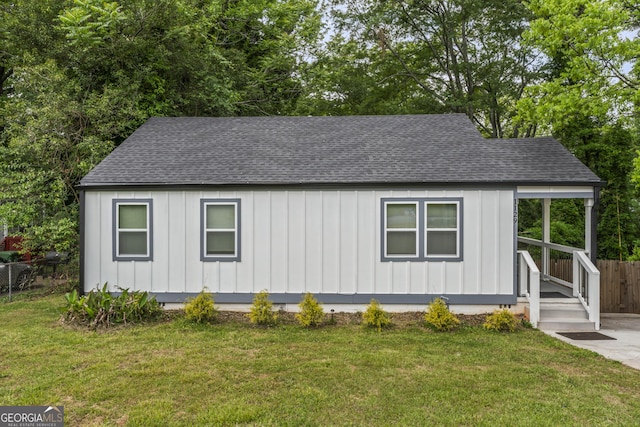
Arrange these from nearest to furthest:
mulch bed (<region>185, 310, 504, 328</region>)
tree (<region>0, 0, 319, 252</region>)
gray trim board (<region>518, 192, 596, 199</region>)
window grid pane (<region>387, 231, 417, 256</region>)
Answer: mulch bed (<region>185, 310, 504, 328</region>)
gray trim board (<region>518, 192, 596, 199</region>)
window grid pane (<region>387, 231, 417, 256</region>)
tree (<region>0, 0, 319, 252</region>)

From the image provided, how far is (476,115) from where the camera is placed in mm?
18875

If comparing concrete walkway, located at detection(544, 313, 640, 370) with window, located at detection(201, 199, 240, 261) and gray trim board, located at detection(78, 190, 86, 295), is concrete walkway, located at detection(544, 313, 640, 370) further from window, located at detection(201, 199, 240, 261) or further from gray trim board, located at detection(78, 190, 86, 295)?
gray trim board, located at detection(78, 190, 86, 295)

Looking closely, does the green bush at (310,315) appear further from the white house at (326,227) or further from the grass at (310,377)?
the white house at (326,227)

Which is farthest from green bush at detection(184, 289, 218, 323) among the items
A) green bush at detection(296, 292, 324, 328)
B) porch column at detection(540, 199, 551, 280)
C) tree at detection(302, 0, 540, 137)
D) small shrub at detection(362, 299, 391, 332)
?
tree at detection(302, 0, 540, 137)

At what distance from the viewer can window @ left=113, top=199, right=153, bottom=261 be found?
8094 mm

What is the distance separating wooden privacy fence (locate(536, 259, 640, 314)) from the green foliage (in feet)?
33.2

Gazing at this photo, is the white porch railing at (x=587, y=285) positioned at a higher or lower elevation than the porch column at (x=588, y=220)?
lower

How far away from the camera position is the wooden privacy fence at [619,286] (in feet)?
28.8

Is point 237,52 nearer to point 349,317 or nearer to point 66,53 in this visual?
point 66,53

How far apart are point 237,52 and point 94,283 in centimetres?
1230

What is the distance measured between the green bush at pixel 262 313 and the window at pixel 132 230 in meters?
2.68

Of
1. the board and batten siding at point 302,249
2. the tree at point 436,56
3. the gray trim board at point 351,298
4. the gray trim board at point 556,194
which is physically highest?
the tree at point 436,56

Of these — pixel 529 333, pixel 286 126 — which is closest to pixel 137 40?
pixel 286 126

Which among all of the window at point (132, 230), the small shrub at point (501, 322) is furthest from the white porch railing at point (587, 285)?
the window at point (132, 230)
